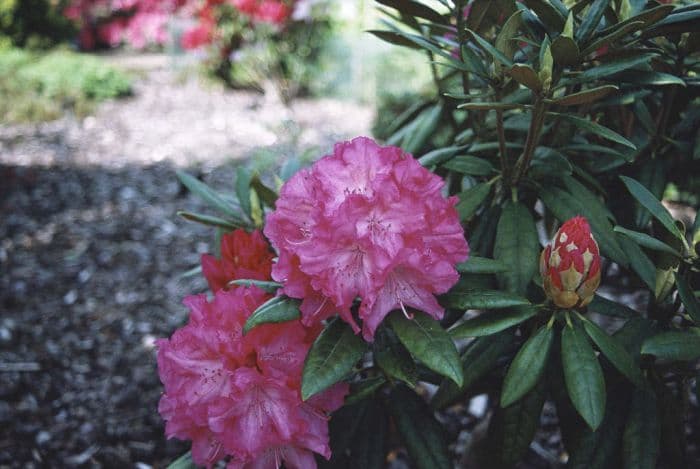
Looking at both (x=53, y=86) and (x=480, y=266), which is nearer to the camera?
(x=480, y=266)

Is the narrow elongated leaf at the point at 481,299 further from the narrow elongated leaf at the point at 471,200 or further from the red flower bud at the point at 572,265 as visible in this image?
the narrow elongated leaf at the point at 471,200

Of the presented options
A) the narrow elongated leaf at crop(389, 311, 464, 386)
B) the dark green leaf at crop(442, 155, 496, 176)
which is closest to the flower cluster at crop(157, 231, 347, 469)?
the narrow elongated leaf at crop(389, 311, 464, 386)

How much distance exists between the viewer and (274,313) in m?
0.81

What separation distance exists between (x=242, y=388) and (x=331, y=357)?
0.39 ft

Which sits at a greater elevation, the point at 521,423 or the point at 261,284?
the point at 261,284

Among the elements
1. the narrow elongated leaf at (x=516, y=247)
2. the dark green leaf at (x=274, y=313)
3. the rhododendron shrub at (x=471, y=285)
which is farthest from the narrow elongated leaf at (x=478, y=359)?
the dark green leaf at (x=274, y=313)

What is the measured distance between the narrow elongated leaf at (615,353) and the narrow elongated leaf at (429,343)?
21cm

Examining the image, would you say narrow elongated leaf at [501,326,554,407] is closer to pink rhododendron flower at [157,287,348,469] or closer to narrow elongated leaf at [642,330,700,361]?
narrow elongated leaf at [642,330,700,361]

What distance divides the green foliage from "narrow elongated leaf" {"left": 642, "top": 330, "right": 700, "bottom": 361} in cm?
578

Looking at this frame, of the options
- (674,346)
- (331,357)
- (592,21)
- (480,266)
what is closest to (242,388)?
(331,357)

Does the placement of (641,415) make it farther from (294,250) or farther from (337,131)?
(337,131)

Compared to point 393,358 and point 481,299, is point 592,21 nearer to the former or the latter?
point 481,299

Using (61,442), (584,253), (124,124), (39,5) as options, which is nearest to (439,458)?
(584,253)

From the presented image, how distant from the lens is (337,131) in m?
5.48
